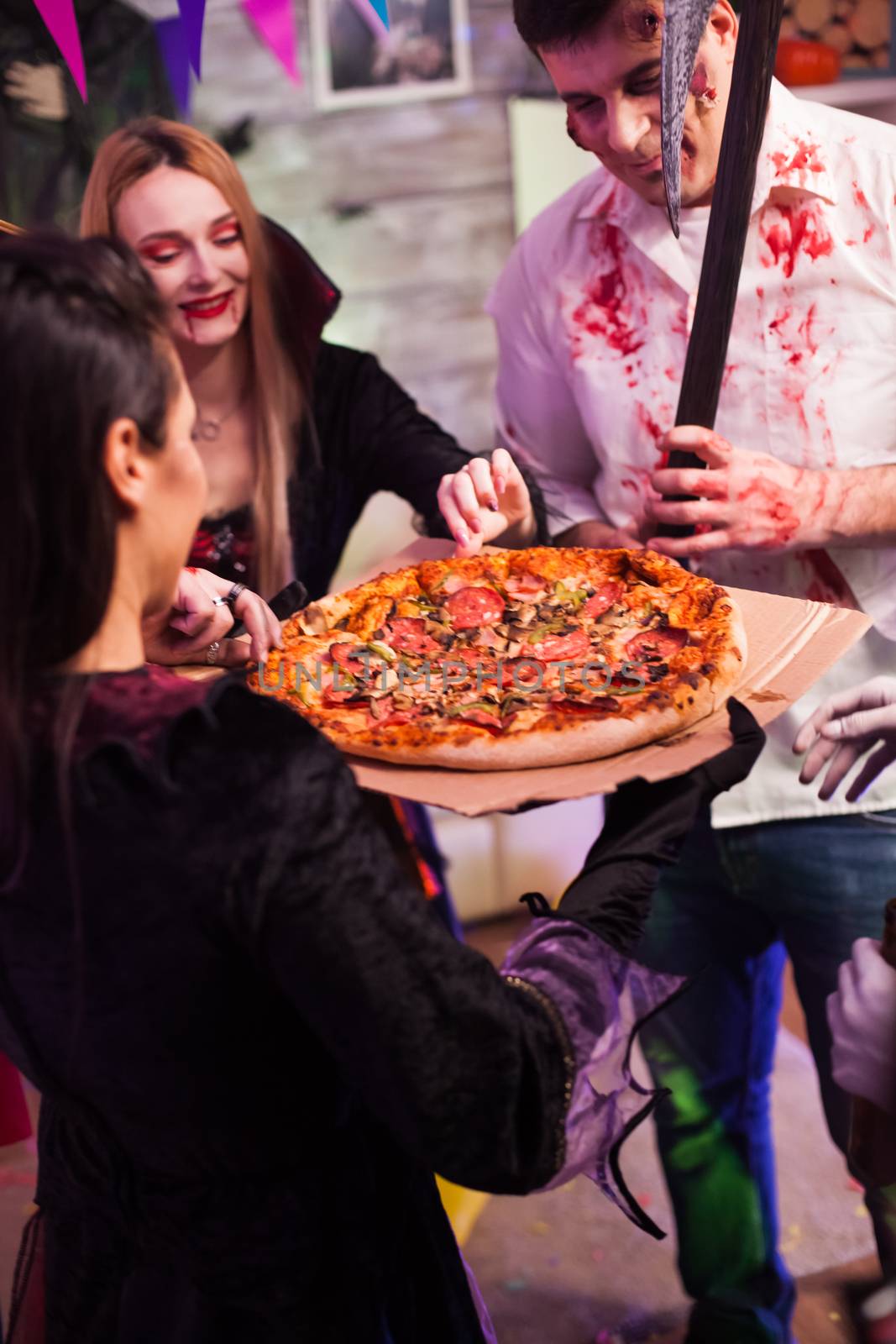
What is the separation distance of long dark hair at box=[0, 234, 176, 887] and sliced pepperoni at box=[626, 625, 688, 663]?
2.37ft

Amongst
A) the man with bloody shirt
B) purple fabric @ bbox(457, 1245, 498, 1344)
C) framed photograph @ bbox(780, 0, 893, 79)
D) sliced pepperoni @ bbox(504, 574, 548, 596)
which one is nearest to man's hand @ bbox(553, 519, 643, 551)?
the man with bloody shirt

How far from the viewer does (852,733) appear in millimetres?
1441

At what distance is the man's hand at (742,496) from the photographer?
57.9 inches

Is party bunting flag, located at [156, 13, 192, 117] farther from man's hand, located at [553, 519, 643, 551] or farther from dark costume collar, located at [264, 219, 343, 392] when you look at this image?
man's hand, located at [553, 519, 643, 551]

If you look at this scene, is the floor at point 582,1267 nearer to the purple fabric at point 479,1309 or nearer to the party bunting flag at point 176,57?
the purple fabric at point 479,1309

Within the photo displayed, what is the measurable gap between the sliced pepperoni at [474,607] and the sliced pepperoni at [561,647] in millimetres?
81

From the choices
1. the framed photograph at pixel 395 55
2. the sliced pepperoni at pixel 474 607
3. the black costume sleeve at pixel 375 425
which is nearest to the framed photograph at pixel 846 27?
the framed photograph at pixel 395 55

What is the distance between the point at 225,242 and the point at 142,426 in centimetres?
104

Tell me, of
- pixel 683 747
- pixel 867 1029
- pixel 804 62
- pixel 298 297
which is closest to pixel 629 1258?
pixel 867 1029

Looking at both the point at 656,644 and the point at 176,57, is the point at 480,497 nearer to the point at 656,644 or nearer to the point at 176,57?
the point at 656,644

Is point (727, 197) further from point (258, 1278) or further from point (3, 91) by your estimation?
point (3, 91)

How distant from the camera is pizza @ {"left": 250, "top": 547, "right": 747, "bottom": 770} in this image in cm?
120

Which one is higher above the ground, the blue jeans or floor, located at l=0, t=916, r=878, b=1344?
the blue jeans

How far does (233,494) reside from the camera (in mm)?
1826
